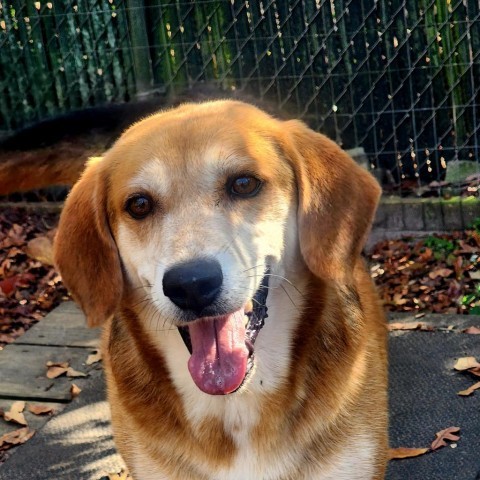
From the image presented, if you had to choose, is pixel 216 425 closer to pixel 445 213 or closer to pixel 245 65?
pixel 445 213

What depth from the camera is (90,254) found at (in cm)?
289

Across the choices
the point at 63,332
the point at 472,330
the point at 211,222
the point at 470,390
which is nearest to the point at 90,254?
the point at 211,222

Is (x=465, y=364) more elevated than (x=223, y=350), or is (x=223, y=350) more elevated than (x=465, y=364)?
(x=223, y=350)

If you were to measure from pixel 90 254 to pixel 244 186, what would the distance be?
0.63m

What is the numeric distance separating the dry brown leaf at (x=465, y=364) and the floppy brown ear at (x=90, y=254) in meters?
2.05

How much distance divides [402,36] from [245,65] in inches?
49.6

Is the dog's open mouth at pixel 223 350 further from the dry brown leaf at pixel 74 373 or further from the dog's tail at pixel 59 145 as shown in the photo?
the dog's tail at pixel 59 145

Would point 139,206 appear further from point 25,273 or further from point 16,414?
point 25,273

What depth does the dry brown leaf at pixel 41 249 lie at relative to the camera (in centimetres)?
632

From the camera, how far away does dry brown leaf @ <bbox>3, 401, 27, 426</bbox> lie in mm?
4148

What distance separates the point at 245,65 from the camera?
21.5 ft

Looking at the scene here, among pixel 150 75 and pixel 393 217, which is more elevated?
pixel 150 75

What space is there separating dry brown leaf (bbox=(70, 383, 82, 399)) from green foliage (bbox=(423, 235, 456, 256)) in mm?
2885

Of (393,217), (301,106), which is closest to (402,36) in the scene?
(301,106)
